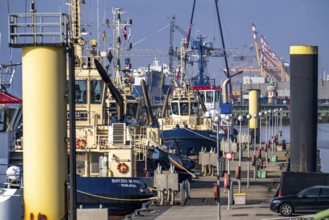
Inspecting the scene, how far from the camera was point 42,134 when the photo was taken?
13.4 m

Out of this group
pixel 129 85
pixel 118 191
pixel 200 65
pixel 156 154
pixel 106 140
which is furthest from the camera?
pixel 200 65

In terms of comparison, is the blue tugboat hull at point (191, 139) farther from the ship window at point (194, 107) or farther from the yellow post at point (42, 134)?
the yellow post at point (42, 134)

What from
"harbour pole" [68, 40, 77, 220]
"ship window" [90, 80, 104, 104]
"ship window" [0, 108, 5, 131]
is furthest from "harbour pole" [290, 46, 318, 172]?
"harbour pole" [68, 40, 77, 220]

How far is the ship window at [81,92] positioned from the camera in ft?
116

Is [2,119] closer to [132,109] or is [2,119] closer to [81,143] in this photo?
[81,143]

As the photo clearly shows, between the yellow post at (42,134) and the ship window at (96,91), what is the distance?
873 inches

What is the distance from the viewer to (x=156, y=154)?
38031 millimetres

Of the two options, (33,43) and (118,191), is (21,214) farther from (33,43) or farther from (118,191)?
(118,191)

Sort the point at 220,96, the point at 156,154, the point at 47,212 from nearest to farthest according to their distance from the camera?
1. the point at 47,212
2. the point at 156,154
3. the point at 220,96

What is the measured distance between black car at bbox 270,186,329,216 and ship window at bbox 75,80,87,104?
9804 millimetres

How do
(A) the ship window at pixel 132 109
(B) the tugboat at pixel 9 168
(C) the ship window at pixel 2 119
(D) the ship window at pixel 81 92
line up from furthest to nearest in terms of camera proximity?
(A) the ship window at pixel 132 109, (D) the ship window at pixel 81 92, (C) the ship window at pixel 2 119, (B) the tugboat at pixel 9 168

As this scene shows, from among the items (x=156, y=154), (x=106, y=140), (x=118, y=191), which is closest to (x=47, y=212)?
(x=118, y=191)

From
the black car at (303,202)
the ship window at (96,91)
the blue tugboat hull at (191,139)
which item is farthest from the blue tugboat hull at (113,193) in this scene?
the blue tugboat hull at (191,139)

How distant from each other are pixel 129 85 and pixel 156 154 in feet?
33.9
